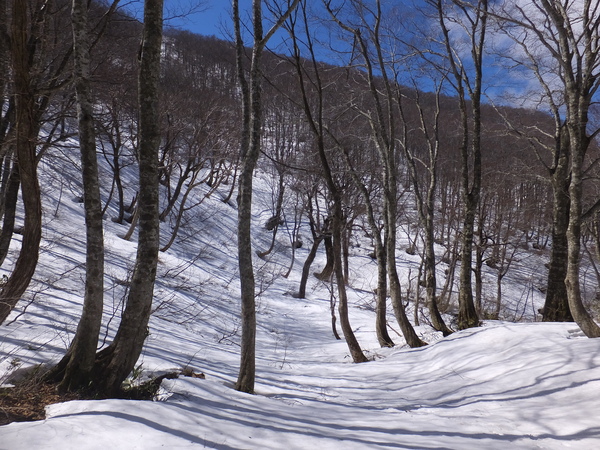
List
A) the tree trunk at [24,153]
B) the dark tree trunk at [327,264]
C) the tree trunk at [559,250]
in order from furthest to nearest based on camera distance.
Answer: the dark tree trunk at [327,264], the tree trunk at [559,250], the tree trunk at [24,153]

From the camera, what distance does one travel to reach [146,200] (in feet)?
13.2

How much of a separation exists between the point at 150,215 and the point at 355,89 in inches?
283

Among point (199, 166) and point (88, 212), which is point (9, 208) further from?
point (199, 166)

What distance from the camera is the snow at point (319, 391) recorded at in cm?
285

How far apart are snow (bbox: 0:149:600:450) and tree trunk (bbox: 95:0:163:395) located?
0.69m

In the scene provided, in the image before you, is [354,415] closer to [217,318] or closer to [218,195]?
[217,318]

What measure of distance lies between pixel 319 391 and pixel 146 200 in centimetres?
359

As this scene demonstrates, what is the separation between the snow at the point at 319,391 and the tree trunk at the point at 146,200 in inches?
27.1

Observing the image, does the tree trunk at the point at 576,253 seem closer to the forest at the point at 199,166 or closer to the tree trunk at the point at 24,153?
the forest at the point at 199,166

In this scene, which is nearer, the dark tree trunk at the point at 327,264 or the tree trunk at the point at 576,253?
the tree trunk at the point at 576,253

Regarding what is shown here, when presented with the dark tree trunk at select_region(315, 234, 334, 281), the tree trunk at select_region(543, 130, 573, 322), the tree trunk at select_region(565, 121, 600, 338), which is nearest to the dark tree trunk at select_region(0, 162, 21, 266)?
the tree trunk at select_region(565, 121, 600, 338)

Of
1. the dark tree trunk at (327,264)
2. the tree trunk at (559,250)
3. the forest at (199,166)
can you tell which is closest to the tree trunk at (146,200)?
the forest at (199,166)

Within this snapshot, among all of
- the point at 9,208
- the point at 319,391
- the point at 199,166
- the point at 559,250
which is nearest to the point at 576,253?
the point at 559,250

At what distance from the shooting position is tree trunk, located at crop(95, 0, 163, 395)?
396 cm
